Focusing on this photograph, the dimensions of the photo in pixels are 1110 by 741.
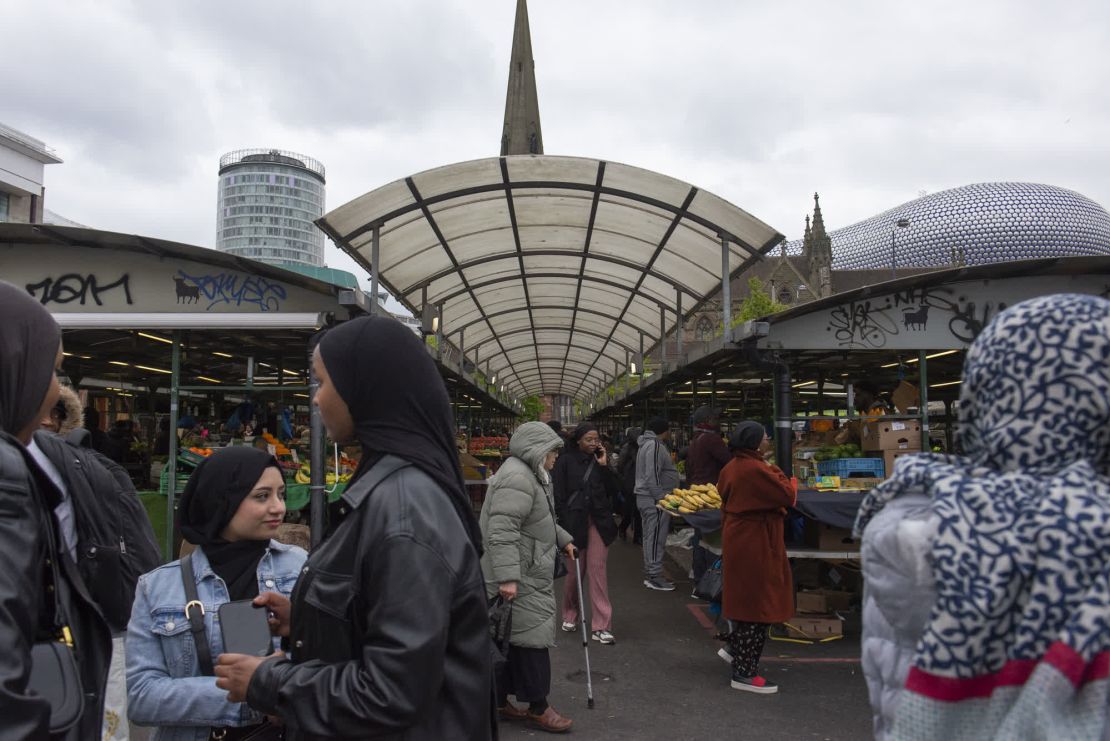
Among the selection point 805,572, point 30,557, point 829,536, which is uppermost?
point 30,557

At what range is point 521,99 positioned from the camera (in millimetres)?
38531

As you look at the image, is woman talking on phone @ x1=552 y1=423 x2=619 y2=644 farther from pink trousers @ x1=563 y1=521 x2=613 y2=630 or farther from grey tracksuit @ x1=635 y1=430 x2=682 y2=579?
grey tracksuit @ x1=635 y1=430 x2=682 y2=579

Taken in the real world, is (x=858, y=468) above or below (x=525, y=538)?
above

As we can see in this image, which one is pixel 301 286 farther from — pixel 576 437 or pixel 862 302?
pixel 862 302

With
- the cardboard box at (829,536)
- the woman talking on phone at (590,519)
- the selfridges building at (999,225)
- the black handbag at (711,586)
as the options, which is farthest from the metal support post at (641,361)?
the selfridges building at (999,225)

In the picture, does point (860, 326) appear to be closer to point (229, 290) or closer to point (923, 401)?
point (923, 401)

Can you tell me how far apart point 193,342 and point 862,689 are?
762 cm

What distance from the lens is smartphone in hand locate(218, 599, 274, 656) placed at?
223cm

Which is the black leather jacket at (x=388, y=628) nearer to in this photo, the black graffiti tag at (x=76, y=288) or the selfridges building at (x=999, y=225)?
the black graffiti tag at (x=76, y=288)

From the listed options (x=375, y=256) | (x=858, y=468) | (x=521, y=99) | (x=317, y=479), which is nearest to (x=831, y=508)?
(x=858, y=468)

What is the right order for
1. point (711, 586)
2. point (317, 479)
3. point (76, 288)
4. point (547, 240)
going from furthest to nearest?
point (547, 240), point (76, 288), point (317, 479), point (711, 586)

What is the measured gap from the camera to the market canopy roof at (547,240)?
8.35 m

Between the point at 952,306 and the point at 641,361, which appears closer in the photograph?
the point at 952,306

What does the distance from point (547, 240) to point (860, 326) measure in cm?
468
